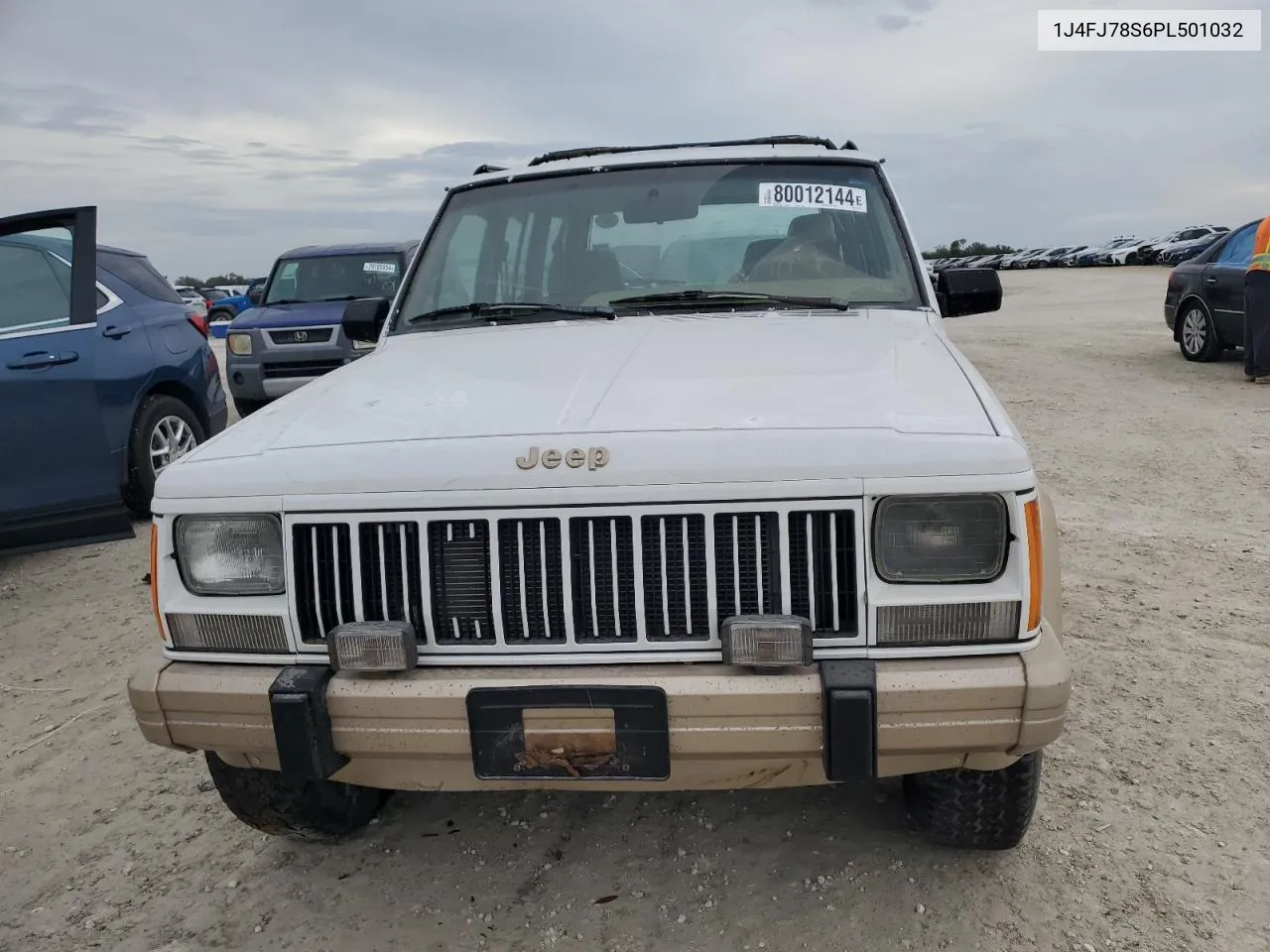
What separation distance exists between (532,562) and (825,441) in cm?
67

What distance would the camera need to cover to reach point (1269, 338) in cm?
1010

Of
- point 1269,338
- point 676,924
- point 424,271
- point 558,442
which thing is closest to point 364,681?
point 558,442

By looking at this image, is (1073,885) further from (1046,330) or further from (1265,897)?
(1046,330)

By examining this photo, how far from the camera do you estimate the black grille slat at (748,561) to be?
84.0 inches

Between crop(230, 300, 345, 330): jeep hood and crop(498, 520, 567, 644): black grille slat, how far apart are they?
873 centimetres

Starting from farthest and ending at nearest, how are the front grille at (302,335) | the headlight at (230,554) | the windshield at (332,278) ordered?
the windshield at (332,278), the front grille at (302,335), the headlight at (230,554)

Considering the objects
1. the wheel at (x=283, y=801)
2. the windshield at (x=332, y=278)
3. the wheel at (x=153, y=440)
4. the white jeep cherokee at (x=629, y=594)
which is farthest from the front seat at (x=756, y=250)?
the windshield at (x=332, y=278)

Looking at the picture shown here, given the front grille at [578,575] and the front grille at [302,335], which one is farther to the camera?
the front grille at [302,335]

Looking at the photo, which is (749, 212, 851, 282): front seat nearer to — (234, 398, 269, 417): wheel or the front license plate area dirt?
the front license plate area dirt

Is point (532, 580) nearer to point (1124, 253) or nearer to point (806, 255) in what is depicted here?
point (806, 255)

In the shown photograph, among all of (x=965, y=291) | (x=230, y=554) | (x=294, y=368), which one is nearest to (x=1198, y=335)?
(x=965, y=291)

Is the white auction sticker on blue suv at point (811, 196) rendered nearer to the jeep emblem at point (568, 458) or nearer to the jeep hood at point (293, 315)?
the jeep emblem at point (568, 458)

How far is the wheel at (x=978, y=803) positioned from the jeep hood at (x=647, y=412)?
2.72 ft

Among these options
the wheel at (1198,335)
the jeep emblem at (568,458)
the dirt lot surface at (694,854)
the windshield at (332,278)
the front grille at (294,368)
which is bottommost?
the dirt lot surface at (694,854)
